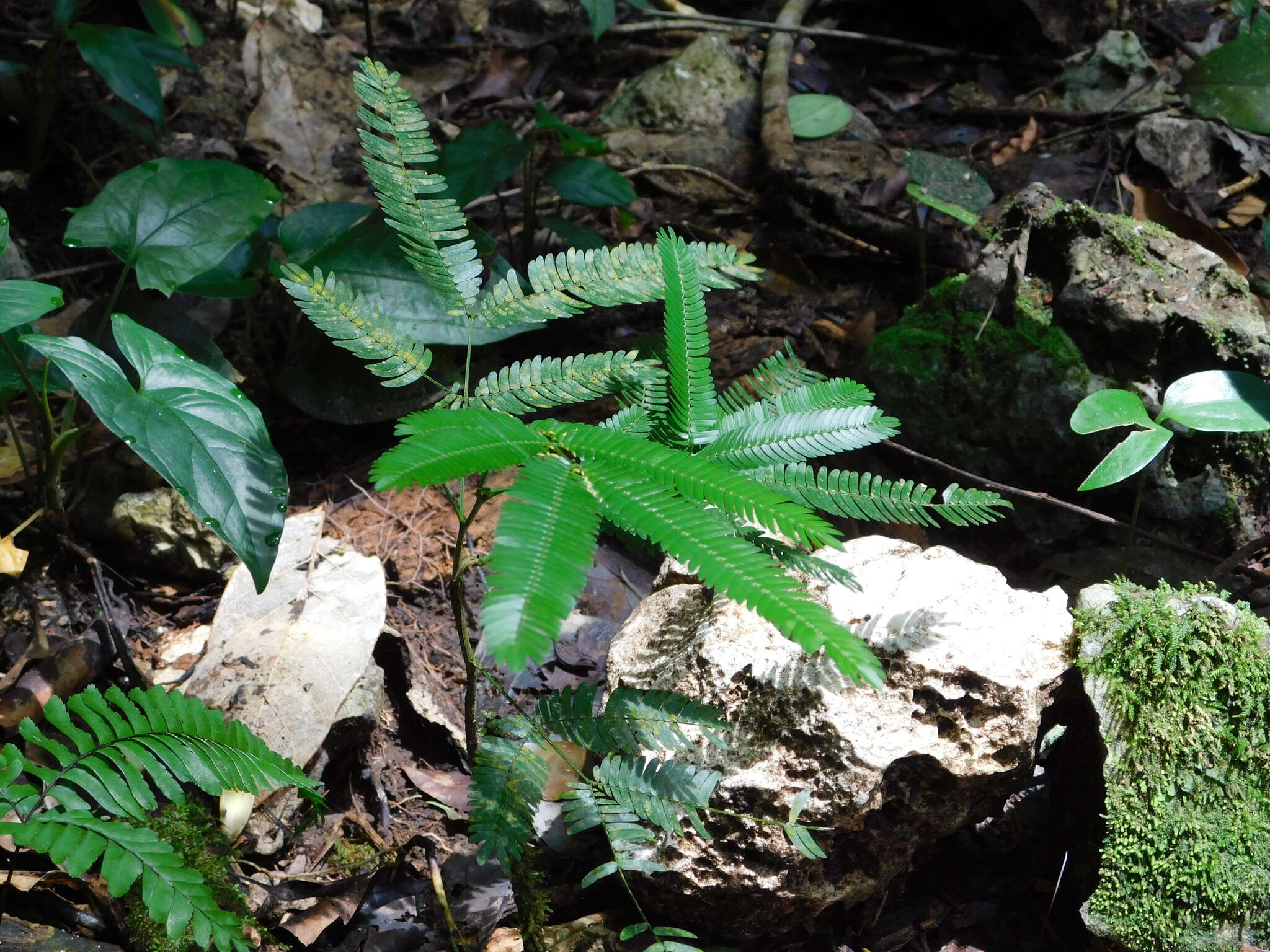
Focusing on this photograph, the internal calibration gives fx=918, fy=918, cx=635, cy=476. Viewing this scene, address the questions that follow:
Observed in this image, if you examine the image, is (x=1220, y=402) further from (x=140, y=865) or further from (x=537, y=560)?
(x=140, y=865)

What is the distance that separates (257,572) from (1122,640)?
1.90 metres

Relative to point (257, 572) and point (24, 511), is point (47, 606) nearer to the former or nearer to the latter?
point (24, 511)

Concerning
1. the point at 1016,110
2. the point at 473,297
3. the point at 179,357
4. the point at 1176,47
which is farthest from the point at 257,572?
the point at 1176,47

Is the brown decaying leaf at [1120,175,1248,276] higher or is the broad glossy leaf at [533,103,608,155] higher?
the broad glossy leaf at [533,103,608,155]

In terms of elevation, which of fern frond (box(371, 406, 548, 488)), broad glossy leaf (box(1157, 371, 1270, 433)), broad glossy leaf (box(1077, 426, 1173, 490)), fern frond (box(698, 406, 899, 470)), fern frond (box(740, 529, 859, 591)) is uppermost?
fern frond (box(371, 406, 548, 488))

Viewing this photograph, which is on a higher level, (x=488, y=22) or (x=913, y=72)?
(x=488, y=22)

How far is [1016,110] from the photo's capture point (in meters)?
4.91

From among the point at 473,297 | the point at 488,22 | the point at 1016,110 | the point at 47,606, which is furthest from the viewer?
the point at 488,22

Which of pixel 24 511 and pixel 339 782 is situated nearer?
pixel 339 782

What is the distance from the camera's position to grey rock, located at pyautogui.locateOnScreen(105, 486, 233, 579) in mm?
2900

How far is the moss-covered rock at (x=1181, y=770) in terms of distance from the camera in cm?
187

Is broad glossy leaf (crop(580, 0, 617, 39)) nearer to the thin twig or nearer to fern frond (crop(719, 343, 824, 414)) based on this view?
the thin twig

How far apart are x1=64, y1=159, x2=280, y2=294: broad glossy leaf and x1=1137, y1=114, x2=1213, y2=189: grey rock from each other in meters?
3.90

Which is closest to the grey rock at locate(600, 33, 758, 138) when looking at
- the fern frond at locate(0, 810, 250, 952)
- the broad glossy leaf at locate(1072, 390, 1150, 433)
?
the broad glossy leaf at locate(1072, 390, 1150, 433)
